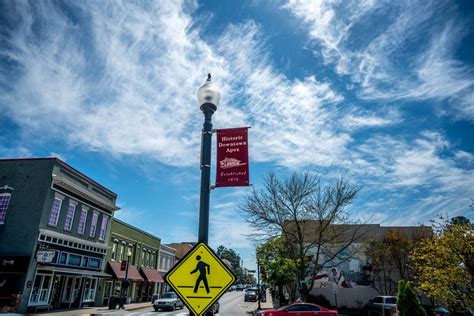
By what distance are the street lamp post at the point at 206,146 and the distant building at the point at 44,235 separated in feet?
62.4

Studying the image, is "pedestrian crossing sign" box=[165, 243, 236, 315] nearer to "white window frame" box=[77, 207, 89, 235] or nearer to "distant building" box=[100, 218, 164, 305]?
"white window frame" box=[77, 207, 89, 235]

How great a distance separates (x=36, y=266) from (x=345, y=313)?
24.6 meters

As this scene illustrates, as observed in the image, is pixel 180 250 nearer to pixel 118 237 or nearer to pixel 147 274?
pixel 147 274

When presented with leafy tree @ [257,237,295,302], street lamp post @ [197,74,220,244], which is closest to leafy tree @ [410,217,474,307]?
leafy tree @ [257,237,295,302]

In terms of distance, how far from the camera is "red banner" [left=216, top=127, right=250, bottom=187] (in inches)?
211

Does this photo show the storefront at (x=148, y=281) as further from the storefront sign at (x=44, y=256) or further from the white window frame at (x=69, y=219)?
the storefront sign at (x=44, y=256)

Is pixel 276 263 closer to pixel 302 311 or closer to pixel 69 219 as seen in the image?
pixel 302 311

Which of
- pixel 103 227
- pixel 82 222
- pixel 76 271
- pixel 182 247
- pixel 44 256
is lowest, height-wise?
pixel 76 271

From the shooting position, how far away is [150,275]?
1468 inches

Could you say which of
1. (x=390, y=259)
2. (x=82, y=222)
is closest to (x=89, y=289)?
(x=82, y=222)

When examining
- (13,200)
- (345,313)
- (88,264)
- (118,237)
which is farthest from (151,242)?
(345,313)

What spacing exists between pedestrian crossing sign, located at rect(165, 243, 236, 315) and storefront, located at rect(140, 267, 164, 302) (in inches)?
1363

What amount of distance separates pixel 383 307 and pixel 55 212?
2338 centimetres

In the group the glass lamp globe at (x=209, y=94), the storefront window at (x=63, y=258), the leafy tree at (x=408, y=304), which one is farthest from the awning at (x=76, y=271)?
the leafy tree at (x=408, y=304)
